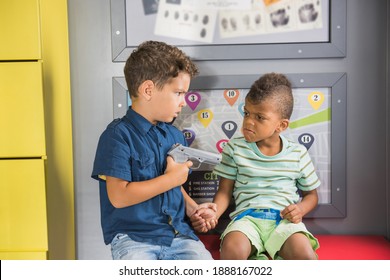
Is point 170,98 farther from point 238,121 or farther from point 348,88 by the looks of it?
point 348,88

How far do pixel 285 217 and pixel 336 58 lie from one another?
16.1 inches

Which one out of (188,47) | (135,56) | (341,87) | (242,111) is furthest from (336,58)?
(135,56)

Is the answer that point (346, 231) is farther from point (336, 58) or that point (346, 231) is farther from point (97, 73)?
point (97, 73)

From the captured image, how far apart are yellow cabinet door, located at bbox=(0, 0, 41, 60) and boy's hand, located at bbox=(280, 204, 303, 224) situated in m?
0.68

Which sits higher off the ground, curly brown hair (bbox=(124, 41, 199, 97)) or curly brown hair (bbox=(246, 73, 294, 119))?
curly brown hair (bbox=(124, 41, 199, 97))

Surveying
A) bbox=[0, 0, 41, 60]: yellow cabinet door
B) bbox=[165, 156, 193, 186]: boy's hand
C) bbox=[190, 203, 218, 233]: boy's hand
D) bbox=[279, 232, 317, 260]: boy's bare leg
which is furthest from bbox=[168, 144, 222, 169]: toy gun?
bbox=[0, 0, 41, 60]: yellow cabinet door

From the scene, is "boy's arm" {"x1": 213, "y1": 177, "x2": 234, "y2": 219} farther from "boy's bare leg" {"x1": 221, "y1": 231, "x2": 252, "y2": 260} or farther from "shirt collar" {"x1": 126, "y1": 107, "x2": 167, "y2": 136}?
"shirt collar" {"x1": 126, "y1": 107, "x2": 167, "y2": 136}

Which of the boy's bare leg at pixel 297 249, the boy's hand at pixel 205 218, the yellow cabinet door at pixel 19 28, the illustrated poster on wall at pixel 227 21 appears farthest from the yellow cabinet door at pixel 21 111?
the boy's bare leg at pixel 297 249

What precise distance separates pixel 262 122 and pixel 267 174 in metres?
0.13

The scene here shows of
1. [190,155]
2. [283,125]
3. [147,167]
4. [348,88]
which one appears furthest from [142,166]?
[348,88]

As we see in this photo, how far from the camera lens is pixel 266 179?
1.12 m

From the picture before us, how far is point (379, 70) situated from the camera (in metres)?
1.11

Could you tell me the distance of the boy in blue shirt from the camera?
1.03 m

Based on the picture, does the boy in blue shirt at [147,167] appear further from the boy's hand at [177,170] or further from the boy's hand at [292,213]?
the boy's hand at [292,213]
